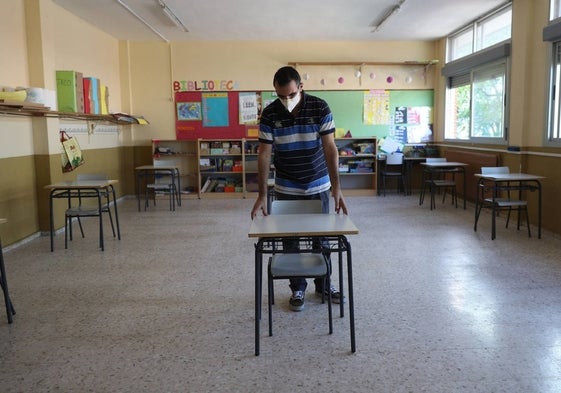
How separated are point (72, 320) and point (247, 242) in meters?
2.50

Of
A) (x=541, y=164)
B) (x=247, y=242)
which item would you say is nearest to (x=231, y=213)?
(x=247, y=242)

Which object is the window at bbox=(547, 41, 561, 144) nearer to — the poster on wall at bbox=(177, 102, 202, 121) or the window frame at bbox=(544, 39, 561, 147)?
the window frame at bbox=(544, 39, 561, 147)

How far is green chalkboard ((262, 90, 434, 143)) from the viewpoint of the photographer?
9430 millimetres

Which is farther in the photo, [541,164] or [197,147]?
[197,147]

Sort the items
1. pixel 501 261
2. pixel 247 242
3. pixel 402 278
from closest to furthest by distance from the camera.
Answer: pixel 402 278, pixel 501 261, pixel 247 242

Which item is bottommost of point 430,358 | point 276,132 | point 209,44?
point 430,358

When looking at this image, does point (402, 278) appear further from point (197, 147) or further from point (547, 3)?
point (197, 147)

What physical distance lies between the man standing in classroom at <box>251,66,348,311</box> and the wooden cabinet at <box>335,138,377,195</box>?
5997 millimetres

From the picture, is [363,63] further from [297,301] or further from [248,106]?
[297,301]

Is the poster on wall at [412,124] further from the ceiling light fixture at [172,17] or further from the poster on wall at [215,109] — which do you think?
the ceiling light fixture at [172,17]

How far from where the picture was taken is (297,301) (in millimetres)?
3395

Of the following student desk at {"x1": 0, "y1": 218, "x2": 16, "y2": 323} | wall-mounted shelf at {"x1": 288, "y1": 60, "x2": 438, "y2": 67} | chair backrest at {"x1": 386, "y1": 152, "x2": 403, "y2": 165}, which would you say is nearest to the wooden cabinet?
chair backrest at {"x1": 386, "y1": 152, "x2": 403, "y2": 165}

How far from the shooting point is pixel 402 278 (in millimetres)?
4141

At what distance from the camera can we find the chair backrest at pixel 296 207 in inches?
124
